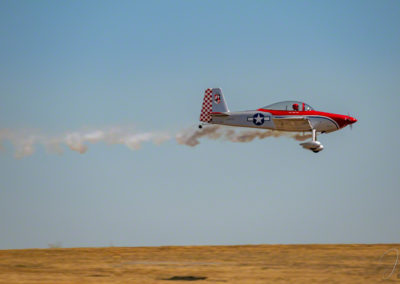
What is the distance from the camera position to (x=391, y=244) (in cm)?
4975

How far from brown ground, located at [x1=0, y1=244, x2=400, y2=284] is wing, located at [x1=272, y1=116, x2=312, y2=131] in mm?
8901

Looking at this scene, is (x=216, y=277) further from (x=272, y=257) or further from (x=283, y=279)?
(x=272, y=257)

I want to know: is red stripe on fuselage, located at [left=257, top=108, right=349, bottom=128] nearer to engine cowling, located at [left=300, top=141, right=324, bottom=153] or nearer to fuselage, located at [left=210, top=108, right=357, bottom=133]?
fuselage, located at [left=210, top=108, right=357, bottom=133]

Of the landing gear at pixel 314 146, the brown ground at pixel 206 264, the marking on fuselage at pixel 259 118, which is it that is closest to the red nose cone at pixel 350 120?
the landing gear at pixel 314 146

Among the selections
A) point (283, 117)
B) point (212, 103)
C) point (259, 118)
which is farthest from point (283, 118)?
point (212, 103)

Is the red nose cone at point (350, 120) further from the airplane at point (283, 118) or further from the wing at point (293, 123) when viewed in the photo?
the wing at point (293, 123)

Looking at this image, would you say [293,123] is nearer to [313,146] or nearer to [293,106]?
[293,106]

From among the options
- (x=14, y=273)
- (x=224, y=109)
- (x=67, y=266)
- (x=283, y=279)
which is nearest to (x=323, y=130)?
(x=224, y=109)

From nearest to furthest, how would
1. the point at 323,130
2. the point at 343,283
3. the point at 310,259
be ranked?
the point at 343,283, the point at 310,259, the point at 323,130

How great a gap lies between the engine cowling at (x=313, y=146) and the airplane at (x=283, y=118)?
2.32 meters

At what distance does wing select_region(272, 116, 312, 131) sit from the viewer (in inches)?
1932

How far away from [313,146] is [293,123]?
12.0ft

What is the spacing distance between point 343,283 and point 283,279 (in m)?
3.19

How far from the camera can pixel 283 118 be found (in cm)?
4925
